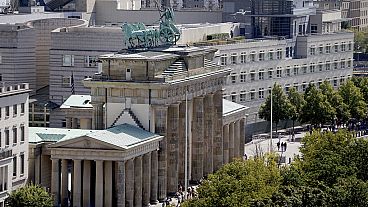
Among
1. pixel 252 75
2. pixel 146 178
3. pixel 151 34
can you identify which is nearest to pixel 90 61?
pixel 151 34

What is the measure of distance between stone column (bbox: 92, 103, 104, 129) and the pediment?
1131cm

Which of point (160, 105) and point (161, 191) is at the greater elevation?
point (160, 105)

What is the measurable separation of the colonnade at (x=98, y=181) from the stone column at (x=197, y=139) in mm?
17380

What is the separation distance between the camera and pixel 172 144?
456ft

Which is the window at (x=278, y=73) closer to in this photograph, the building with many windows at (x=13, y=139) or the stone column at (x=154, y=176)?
the stone column at (x=154, y=176)

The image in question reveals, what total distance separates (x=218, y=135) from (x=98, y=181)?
2793 cm

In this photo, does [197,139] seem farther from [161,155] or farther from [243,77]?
[243,77]

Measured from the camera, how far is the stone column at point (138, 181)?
130m

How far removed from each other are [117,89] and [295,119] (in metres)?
60.6

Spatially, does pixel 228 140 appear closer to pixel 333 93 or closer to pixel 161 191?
pixel 161 191

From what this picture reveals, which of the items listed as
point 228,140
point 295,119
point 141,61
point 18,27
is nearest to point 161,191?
point 141,61

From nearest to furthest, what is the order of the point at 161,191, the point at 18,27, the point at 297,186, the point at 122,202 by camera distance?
the point at 297,186 < the point at 122,202 < the point at 161,191 < the point at 18,27

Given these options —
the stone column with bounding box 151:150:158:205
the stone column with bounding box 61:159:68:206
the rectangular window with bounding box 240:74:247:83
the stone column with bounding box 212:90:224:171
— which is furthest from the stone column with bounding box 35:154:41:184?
the rectangular window with bounding box 240:74:247:83

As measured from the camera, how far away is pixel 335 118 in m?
195
